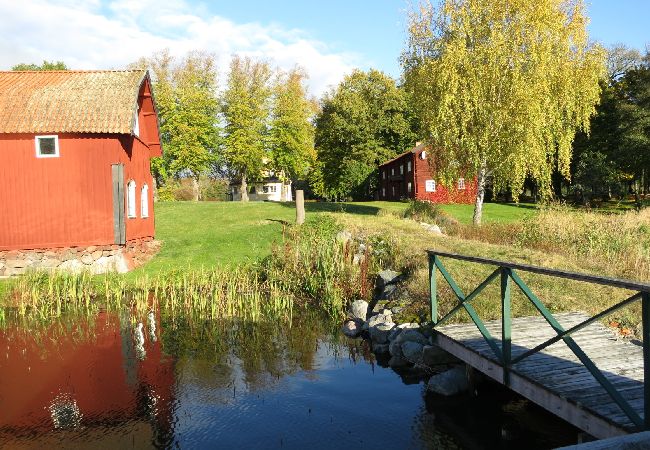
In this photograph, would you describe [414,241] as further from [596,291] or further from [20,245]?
[20,245]

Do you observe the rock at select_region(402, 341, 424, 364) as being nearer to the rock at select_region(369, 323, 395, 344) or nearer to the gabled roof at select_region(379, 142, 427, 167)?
the rock at select_region(369, 323, 395, 344)

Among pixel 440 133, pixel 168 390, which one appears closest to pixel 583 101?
pixel 440 133

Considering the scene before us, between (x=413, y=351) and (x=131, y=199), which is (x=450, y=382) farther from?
(x=131, y=199)

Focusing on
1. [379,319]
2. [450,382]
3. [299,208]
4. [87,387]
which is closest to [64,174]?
[299,208]

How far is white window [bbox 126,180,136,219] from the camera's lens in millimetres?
20312

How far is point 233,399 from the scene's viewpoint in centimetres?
804

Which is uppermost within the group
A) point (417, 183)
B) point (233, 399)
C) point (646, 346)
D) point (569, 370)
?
point (417, 183)

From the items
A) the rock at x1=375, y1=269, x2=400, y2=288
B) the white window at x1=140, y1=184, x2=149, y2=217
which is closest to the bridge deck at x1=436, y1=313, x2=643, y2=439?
the rock at x1=375, y1=269, x2=400, y2=288

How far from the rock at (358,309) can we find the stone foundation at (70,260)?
10173mm

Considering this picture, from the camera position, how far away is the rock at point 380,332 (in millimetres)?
10594

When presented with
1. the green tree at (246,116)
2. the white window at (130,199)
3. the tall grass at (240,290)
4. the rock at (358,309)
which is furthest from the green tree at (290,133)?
the rock at (358,309)

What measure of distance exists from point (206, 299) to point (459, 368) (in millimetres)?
7263

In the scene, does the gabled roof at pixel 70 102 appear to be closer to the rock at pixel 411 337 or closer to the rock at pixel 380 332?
the rock at pixel 380 332

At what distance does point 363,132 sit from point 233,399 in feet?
150
